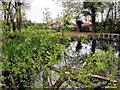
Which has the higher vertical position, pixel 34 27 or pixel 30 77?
pixel 34 27

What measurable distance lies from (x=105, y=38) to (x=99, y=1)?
187mm

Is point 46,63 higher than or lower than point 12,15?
lower

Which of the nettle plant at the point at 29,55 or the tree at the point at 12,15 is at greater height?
the tree at the point at 12,15

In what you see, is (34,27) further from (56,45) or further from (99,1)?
(99,1)

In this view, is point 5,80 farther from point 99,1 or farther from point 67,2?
point 99,1

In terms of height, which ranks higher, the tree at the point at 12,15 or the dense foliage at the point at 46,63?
the tree at the point at 12,15

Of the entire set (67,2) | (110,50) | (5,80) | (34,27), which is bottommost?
(5,80)

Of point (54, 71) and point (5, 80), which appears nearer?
point (54, 71)

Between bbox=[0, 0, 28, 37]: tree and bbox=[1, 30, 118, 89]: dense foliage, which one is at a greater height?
bbox=[0, 0, 28, 37]: tree

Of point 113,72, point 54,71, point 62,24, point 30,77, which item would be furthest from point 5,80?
point 113,72

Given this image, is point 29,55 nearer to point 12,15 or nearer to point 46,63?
point 46,63

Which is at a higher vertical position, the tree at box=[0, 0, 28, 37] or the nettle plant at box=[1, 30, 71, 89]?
the tree at box=[0, 0, 28, 37]

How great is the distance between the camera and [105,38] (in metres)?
1.26

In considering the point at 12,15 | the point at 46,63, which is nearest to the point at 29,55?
the point at 46,63
